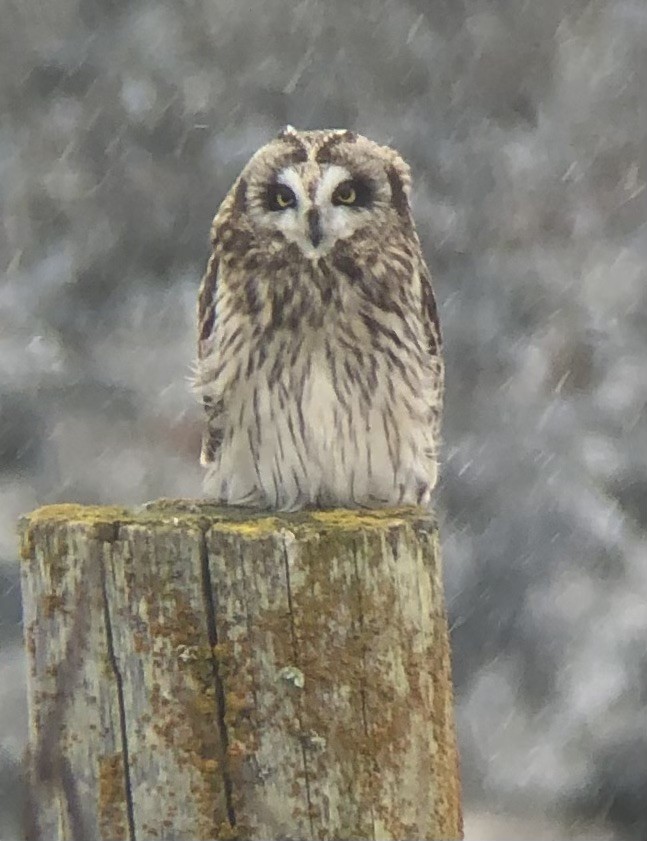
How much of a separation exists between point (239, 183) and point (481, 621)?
5.70 feet

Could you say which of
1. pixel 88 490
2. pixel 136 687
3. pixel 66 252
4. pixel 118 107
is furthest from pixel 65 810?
pixel 118 107

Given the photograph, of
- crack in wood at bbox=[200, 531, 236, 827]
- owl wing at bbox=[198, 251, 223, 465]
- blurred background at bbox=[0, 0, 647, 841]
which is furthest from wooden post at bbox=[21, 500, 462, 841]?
blurred background at bbox=[0, 0, 647, 841]

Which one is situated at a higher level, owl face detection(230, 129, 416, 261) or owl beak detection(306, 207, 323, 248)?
owl face detection(230, 129, 416, 261)

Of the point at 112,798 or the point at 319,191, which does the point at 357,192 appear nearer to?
the point at 319,191

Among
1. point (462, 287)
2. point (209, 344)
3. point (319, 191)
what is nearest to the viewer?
point (319, 191)

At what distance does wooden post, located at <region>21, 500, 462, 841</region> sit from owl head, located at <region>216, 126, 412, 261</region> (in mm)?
665

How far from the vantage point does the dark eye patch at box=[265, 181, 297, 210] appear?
5.46ft

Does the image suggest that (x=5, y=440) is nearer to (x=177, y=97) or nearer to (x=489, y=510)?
(x=177, y=97)

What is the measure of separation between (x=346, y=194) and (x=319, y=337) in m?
0.21

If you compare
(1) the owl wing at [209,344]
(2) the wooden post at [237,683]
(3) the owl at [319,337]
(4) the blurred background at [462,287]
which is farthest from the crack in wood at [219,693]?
(4) the blurred background at [462,287]

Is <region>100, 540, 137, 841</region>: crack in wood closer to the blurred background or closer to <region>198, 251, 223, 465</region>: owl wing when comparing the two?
<region>198, 251, 223, 465</region>: owl wing

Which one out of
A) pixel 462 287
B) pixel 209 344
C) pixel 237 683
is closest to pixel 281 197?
pixel 209 344

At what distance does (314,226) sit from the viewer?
165 cm

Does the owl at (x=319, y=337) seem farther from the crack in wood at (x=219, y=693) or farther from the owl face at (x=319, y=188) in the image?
the crack in wood at (x=219, y=693)
